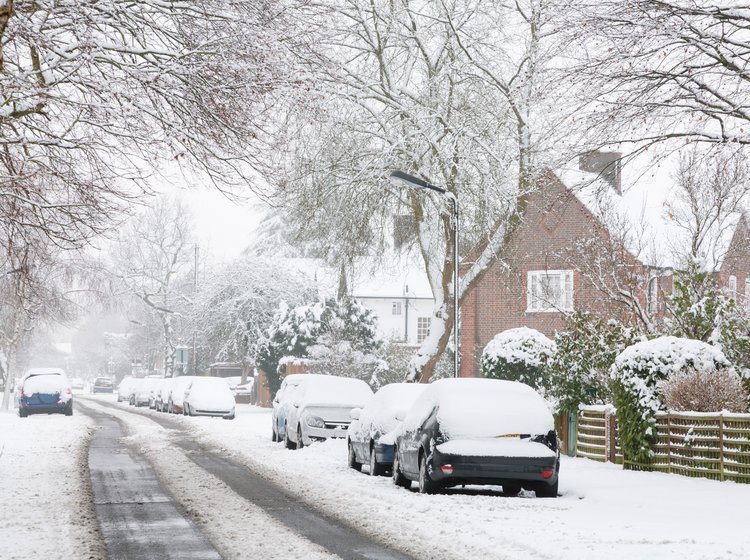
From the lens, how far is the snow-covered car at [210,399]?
41.2 meters

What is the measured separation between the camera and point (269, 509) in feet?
42.7

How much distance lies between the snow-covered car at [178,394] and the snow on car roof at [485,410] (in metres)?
30.2

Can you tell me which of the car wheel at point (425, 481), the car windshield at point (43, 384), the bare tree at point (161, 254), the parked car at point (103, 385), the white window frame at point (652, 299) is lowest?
the car wheel at point (425, 481)

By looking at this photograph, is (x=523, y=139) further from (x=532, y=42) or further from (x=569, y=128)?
(x=569, y=128)

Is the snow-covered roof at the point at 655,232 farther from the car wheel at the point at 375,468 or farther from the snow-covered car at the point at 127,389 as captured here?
the snow-covered car at the point at 127,389

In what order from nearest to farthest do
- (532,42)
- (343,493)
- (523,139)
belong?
(343,493) < (532,42) < (523,139)

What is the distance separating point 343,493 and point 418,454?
47.4 inches

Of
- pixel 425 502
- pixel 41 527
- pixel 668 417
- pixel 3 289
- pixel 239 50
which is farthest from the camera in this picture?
pixel 3 289

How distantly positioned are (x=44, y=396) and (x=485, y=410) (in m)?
30.1

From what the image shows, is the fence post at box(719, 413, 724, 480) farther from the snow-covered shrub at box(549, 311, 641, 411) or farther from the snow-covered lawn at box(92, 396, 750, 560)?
the snow-covered shrub at box(549, 311, 641, 411)

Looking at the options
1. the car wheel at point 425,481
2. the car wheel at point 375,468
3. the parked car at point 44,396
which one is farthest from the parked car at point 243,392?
the car wheel at point 425,481

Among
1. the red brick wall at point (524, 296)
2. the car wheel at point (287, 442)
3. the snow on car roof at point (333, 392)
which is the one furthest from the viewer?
the red brick wall at point (524, 296)

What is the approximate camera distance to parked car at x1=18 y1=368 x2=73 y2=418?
136 feet

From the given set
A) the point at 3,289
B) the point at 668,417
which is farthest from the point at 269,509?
the point at 3,289
